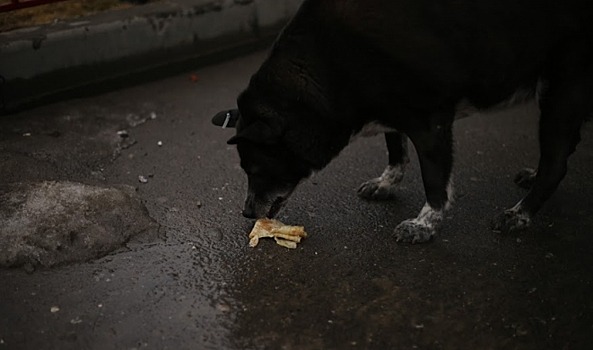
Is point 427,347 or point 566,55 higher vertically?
point 566,55

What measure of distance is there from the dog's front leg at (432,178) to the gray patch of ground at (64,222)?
53.0 inches

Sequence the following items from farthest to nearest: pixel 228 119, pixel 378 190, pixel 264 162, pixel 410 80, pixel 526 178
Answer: pixel 526 178
pixel 378 190
pixel 228 119
pixel 264 162
pixel 410 80

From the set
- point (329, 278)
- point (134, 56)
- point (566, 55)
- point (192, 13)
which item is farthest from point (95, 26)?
point (566, 55)

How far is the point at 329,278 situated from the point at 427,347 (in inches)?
26.6

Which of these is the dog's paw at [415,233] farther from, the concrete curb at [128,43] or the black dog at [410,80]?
the concrete curb at [128,43]

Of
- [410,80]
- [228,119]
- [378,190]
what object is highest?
[410,80]

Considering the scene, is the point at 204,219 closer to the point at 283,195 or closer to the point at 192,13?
the point at 283,195

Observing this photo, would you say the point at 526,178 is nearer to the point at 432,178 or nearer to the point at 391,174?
the point at 391,174

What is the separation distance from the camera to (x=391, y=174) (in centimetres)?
474

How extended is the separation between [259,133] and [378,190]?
3.28 ft

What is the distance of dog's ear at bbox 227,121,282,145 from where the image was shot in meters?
4.02

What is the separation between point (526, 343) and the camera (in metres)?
3.45

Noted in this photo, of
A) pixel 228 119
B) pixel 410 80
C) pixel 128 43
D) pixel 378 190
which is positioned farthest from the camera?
pixel 128 43

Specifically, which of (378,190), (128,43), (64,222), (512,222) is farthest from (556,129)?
(128,43)
